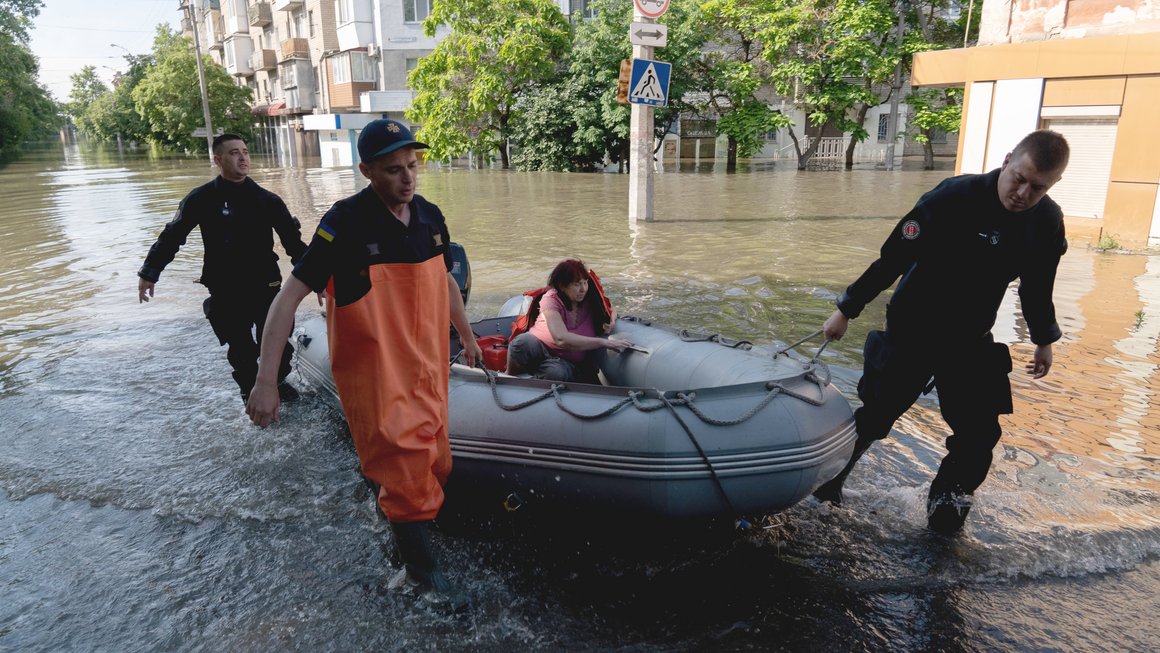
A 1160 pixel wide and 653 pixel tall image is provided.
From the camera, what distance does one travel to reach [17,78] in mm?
42500

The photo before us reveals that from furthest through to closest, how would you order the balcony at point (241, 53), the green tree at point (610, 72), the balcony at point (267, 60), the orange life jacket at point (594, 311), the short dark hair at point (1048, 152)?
1. the balcony at point (241, 53)
2. the balcony at point (267, 60)
3. the green tree at point (610, 72)
4. the orange life jacket at point (594, 311)
5. the short dark hair at point (1048, 152)

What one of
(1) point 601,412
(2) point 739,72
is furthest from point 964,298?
(2) point 739,72

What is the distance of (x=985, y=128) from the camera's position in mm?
12539

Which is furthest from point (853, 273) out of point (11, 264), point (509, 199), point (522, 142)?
point (522, 142)

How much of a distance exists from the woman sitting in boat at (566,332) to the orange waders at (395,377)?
4.70 feet

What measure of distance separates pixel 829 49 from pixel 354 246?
23459 millimetres

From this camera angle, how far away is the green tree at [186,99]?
49.2 meters

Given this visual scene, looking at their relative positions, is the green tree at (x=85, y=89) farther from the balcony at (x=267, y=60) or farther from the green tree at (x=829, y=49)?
the green tree at (x=829, y=49)

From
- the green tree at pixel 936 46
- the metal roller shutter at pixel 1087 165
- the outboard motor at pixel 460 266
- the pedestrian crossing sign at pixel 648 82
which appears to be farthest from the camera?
the green tree at pixel 936 46

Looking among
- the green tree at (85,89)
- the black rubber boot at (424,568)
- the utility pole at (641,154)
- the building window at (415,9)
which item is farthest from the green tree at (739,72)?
the green tree at (85,89)

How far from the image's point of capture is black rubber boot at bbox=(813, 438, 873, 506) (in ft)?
11.6

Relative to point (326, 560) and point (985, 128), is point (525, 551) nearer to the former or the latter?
point (326, 560)

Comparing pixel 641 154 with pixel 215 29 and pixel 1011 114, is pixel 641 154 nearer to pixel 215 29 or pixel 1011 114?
pixel 1011 114

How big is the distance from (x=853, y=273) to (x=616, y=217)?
599 cm
